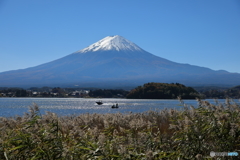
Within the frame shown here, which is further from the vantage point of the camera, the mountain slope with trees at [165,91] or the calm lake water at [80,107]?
the mountain slope with trees at [165,91]

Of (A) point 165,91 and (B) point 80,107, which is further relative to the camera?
(A) point 165,91

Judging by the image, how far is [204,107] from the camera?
9.27m

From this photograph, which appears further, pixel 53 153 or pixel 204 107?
pixel 204 107

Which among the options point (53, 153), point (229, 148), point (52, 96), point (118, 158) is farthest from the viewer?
point (52, 96)

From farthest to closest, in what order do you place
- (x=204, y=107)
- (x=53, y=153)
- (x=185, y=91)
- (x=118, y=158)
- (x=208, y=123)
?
(x=185, y=91) < (x=204, y=107) < (x=208, y=123) < (x=53, y=153) < (x=118, y=158)

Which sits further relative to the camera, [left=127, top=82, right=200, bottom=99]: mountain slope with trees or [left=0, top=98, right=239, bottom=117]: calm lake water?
[left=127, top=82, right=200, bottom=99]: mountain slope with trees

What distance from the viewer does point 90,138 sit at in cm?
804

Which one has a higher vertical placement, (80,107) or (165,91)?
(165,91)

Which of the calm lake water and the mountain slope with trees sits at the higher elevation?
the mountain slope with trees

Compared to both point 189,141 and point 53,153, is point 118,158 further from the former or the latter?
point 189,141

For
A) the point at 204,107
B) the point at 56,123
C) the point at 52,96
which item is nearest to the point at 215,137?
the point at 204,107

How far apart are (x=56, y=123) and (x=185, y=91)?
60065mm

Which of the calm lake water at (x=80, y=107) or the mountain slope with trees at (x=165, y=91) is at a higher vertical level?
the mountain slope with trees at (x=165, y=91)

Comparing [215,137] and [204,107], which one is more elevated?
[204,107]
